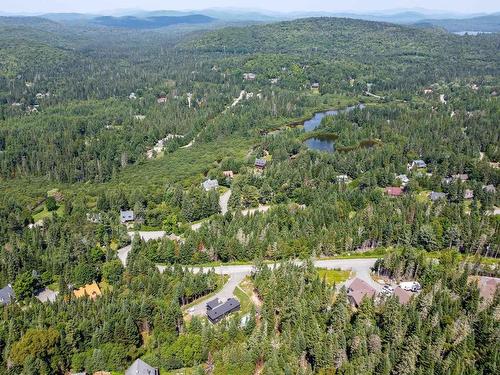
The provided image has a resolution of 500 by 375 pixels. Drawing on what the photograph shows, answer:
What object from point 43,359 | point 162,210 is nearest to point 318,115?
point 162,210

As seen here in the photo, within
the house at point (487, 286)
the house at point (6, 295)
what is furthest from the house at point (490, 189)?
the house at point (6, 295)

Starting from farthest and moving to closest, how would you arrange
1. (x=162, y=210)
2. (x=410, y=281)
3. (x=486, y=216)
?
(x=162, y=210)
(x=486, y=216)
(x=410, y=281)

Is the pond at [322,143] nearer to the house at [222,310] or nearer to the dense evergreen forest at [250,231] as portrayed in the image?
the dense evergreen forest at [250,231]

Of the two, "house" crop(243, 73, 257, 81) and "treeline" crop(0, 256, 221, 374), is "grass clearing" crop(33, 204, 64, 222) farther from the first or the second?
"house" crop(243, 73, 257, 81)

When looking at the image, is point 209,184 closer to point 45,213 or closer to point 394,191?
point 45,213

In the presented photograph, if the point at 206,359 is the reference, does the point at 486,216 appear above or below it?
above

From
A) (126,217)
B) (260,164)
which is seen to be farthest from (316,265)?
(260,164)

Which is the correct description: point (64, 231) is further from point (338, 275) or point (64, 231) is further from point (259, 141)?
point (259, 141)

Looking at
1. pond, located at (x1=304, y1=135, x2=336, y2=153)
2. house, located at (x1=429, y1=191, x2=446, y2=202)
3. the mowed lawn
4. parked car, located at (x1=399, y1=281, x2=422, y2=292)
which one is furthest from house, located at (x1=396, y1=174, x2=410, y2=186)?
parked car, located at (x1=399, y1=281, x2=422, y2=292)
